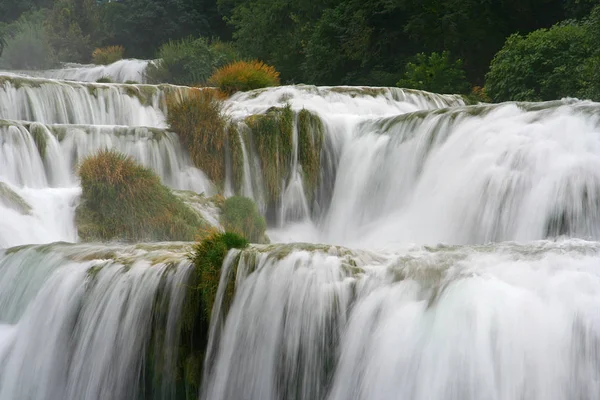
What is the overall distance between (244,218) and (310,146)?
2.21m

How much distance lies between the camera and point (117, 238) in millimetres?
10320

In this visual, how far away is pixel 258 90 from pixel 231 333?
10686mm

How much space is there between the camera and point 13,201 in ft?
33.4

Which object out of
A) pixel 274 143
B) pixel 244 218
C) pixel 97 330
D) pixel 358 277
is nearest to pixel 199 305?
pixel 97 330

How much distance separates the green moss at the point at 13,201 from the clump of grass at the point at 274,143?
3816mm

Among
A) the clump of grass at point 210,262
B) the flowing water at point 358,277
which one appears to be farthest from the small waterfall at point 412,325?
the clump of grass at point 210,262

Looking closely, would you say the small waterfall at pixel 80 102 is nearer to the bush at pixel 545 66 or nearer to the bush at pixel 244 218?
the bush at pixel 244 218

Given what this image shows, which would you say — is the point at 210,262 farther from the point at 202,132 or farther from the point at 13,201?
the point at 202,132

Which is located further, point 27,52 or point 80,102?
point 27,52

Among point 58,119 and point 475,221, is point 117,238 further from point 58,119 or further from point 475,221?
point 58,119

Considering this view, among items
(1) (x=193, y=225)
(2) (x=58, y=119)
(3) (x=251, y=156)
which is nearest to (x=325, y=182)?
(3) (x=251, y=156)

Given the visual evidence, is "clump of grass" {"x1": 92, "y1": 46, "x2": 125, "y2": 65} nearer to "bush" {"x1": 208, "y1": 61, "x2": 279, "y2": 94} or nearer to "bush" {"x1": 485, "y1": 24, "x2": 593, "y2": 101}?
"bush" {"x1": 208, "y1": 61, "x2": 279, "y2": 94}

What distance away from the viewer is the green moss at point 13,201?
10.1 metres

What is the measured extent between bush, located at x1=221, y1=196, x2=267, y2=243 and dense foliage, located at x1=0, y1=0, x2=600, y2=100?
676 cm
